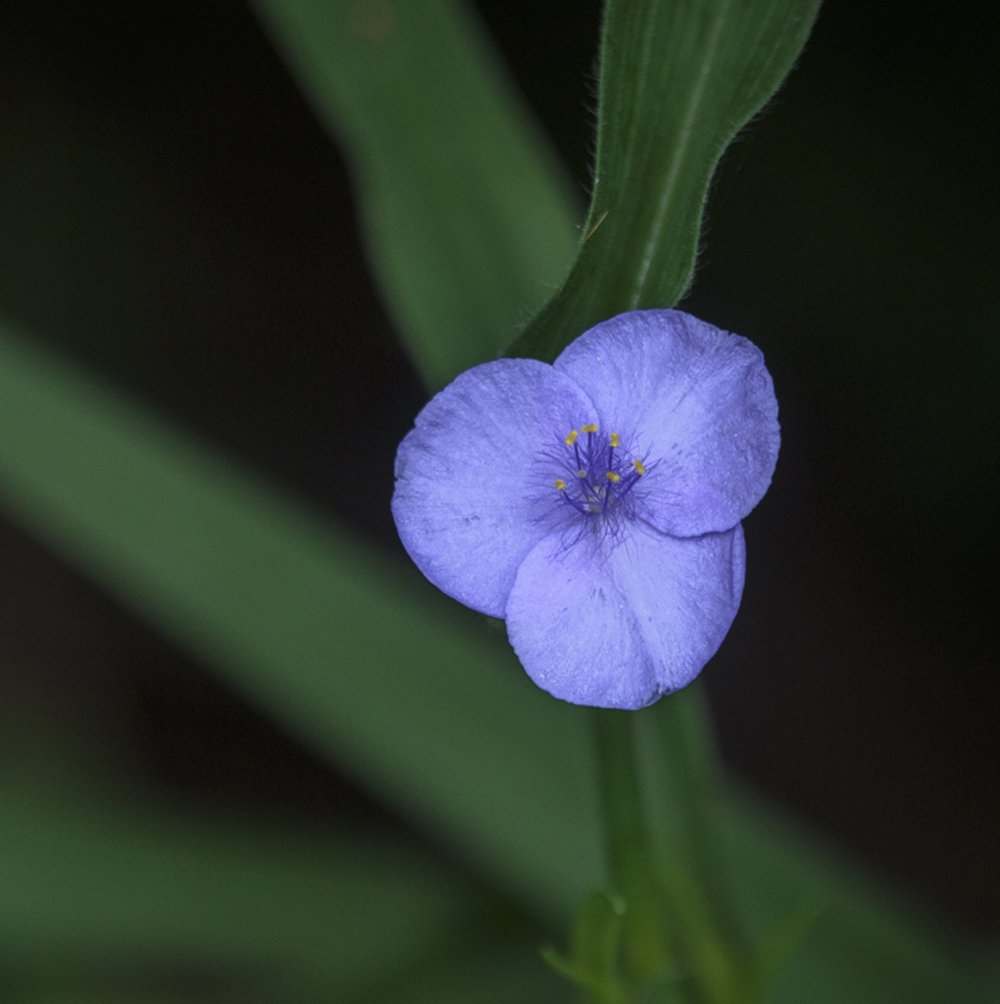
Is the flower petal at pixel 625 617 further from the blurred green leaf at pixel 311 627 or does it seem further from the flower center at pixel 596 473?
the blurred green leaf at pixel 311 627

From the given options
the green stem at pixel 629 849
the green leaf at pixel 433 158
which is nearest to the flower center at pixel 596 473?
the green stem at pixel 629 849

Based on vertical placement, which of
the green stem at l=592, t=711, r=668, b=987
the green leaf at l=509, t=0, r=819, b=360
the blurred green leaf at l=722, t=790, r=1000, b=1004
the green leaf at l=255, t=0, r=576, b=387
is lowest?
the green stem at l=592, t=711, r=668, b=987

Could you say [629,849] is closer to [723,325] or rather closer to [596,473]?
[596,473]

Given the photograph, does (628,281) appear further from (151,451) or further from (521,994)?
(521,994)

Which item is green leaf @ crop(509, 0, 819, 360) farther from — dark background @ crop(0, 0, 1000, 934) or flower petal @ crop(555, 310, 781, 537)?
dark background @ crop(0, 0, 1000, 934)

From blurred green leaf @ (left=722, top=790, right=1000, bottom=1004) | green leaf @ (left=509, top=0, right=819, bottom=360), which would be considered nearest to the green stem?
green leaf @ (left=509, top=0, right=819, bottom=360)

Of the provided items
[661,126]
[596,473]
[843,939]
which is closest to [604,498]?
[596,473]
